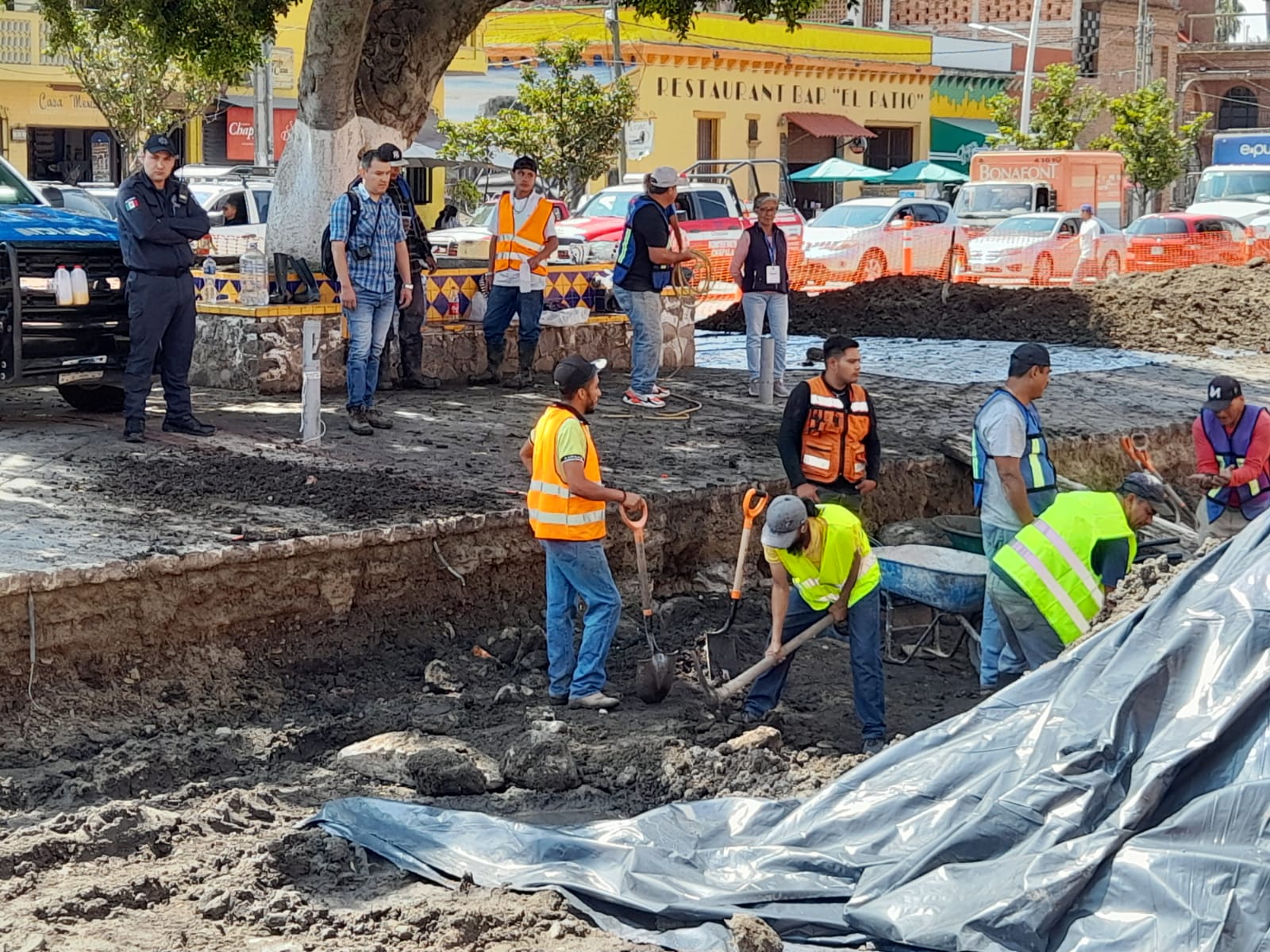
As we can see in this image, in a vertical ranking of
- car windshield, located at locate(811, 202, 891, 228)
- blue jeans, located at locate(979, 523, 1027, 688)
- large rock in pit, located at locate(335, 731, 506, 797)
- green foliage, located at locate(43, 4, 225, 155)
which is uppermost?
green foliage, located at locate(43, 4, 225, 155)

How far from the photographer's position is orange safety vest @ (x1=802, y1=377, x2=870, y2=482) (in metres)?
9.55

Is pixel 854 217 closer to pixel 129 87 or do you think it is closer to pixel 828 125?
pixel 129 87

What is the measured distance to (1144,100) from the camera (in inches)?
1682

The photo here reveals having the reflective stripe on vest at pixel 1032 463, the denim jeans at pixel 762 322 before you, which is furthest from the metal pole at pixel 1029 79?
the reflective stripe on vest at pixel 1032 463

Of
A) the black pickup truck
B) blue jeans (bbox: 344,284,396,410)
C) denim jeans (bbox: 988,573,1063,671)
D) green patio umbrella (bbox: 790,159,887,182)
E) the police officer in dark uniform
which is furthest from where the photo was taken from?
green patio umbrella (bbox: 790,159,887,182)

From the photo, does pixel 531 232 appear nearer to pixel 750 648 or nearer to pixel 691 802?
pixel 750 648

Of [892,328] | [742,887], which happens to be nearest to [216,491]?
[742,887]

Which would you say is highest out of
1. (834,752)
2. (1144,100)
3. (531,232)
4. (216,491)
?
(1144,100)

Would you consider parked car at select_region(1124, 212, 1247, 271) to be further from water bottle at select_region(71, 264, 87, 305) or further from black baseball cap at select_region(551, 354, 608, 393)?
black baseball cap at select_region(551, 354, 608, 393)

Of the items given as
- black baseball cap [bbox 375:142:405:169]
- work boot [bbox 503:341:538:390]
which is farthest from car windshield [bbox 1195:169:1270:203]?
black baseball cap [bbox 375:142:405:169]

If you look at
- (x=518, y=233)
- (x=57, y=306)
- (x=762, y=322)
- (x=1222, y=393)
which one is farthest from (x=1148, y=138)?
(x=57, y=306)

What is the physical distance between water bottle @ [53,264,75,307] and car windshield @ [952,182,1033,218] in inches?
912

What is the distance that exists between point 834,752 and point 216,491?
13.0 ft

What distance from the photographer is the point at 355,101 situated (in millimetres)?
14125
